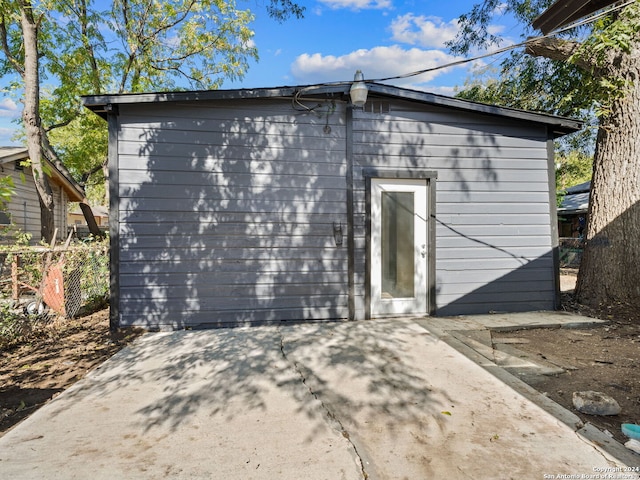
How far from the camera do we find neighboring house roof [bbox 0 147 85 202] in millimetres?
8547

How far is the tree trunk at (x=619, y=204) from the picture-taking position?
473 cm

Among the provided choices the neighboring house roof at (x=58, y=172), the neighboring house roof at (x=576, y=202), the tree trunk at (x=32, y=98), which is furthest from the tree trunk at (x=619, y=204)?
the neighboring house roof at (x=58, y=172)

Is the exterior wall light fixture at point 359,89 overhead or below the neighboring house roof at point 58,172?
below

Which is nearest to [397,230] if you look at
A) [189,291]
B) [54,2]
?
[189,291]

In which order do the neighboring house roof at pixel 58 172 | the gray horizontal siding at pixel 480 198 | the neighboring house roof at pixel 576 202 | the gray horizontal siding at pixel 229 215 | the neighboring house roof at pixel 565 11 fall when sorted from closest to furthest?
the neighboring house roof at pixel 565 11
the gray horizontal siding at pixel 229 215
the gray horizontal siding at pixel 480 198
the neighboring house roof at pixel 58 172
the neighboring house roof at pixel 576 202

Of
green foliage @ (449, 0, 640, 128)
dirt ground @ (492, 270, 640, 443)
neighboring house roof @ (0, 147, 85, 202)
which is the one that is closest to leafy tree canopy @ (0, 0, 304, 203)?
neighboring house roof @ (0, 147, 85, 202)


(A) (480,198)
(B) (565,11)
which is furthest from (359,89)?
(B) (565,11)

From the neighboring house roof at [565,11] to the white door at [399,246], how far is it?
2.46m

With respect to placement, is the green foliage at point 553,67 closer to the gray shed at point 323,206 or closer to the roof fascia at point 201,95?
the gray shed at point 323,206

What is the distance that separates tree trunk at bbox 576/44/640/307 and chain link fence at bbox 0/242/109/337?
7.24m

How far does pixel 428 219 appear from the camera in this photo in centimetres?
475

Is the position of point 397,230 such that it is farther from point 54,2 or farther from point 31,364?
point 54,2

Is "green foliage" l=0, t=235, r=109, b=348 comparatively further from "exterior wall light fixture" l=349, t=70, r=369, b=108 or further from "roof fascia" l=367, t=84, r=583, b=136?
"roof fascia" l=367, t=84, r=583, b=136

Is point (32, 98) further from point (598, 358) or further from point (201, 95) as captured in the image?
point (598, 358)
